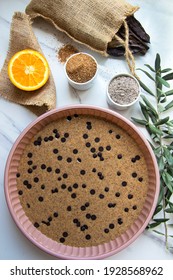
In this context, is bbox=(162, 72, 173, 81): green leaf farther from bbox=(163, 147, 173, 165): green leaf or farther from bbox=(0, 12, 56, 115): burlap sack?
bbox=(0, 12, 56, 115): burlap sack

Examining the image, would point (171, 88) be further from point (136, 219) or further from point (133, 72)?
point (136, 219)

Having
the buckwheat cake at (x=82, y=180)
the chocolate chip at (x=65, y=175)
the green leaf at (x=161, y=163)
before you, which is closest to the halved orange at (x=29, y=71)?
the buckwheat cake at (x=82, y=180)

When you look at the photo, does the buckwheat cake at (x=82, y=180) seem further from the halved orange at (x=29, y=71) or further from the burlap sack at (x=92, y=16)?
the burlap sack at (x=92, y=16)

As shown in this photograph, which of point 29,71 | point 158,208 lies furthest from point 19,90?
point 158,208

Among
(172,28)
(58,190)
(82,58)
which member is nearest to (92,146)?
(58,190)

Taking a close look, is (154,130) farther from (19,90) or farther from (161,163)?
(19,90)

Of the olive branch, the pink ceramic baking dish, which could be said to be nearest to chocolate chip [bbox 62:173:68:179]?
the pink ceramic baking dish
